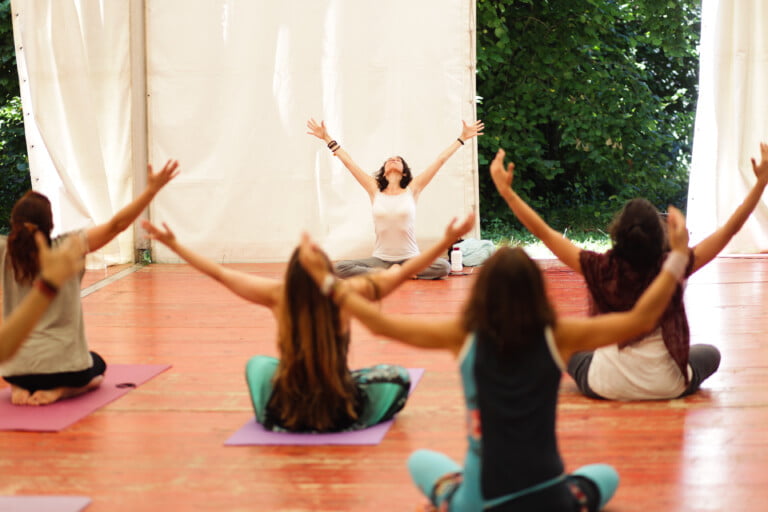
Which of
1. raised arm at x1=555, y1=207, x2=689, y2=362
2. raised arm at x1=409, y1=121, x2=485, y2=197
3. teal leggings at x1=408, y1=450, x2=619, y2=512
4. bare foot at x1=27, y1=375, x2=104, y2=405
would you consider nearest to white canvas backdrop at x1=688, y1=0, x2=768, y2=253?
raised arm at x1=409, y1=121, x2=485, y2=197

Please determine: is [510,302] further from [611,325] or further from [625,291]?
[625,291]

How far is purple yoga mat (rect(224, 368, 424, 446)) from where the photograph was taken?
3.33 meters

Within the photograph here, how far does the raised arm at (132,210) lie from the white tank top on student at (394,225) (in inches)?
124

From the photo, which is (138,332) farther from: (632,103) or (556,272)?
(632,103)

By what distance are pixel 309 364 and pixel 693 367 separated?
1567 millimetres

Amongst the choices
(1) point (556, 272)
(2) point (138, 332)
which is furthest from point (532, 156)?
(2) point (138, 332)

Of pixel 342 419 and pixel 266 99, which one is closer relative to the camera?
pixel 342 419

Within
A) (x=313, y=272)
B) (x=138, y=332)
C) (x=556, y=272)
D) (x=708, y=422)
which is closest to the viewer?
(x=313, y=272)

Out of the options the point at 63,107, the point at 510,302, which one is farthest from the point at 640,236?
the point at 63,107

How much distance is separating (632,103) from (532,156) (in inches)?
42.9

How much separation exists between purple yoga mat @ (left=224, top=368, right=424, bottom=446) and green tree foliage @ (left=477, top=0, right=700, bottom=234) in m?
6.15

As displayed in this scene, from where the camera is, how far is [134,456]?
329 centimetres

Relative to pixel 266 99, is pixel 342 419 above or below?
below

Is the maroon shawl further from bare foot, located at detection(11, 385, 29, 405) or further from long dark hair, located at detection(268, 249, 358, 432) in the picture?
bare foot, located at detection(11, 385, 29, 405)
